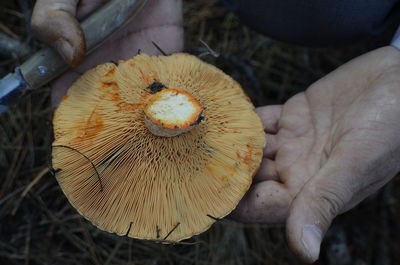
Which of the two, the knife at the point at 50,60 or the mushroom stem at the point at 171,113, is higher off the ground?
the knife at the point at 50,60

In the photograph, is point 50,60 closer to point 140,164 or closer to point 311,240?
point 140,164

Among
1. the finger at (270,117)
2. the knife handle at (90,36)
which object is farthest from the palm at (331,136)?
the knife handle at (90,36)

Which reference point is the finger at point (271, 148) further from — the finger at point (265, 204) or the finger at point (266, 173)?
the finger at point (265, 204)

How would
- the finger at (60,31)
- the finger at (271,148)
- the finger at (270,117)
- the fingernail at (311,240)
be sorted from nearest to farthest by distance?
the fingernail at (311,240)
the finger at (60,31)
the finger at (271,148)
the finger at (270,117)

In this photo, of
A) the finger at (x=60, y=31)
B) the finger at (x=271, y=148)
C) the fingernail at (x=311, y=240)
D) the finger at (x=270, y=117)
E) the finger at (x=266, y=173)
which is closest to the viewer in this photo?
the fingernail at (x=311, y=240)

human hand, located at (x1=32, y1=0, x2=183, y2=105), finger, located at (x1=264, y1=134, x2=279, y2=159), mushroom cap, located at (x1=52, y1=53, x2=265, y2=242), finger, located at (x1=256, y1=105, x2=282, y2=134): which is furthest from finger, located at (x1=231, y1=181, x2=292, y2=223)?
human hand, located at (x1=32, y1=0, x2=183, y2=105)

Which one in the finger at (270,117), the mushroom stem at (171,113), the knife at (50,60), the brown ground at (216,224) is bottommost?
the brown ground at (216,224)

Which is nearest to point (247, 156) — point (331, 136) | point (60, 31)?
point (331, 136)

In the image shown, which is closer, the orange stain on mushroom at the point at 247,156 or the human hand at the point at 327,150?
the human hand at the point at 327,150
